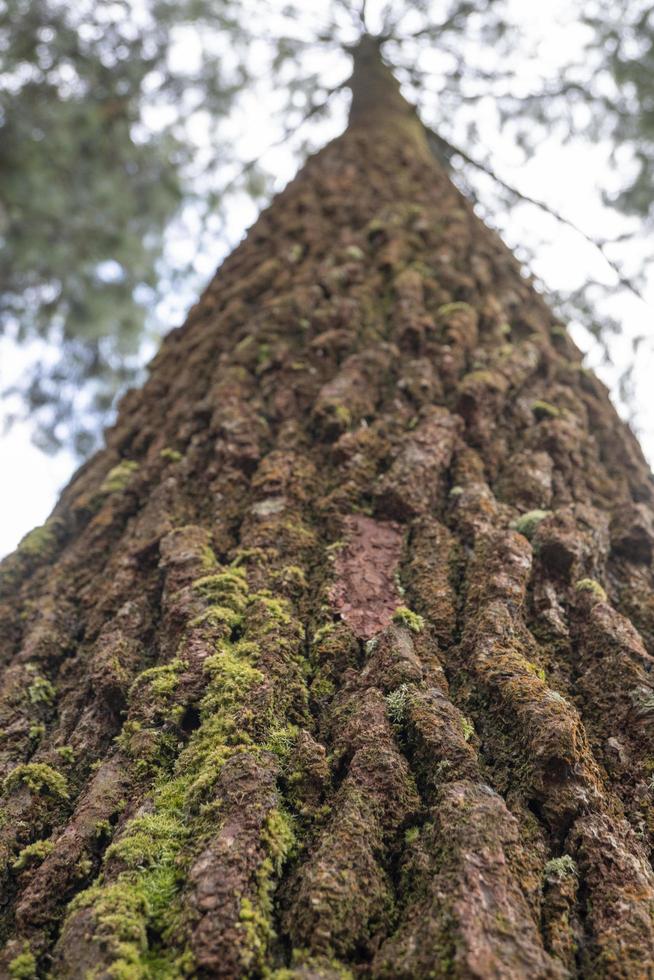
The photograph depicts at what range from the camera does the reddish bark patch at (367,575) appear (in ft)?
6.54

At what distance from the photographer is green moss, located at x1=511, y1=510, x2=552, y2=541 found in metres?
2.32

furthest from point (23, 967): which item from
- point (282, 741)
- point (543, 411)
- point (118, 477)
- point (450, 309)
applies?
point (450, 309)

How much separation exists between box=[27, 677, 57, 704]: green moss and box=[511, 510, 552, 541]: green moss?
157cm

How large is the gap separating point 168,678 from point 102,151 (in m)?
8.58

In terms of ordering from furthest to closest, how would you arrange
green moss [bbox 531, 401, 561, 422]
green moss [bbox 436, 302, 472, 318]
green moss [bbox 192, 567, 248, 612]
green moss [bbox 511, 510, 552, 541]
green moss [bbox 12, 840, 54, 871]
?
green moss [bbox 436, 302, 472, 318] < green moss [bbox 531, 401, 561, 422] < green moss [bbox 511, 510, 552, 541] < green moss [bbox 192, 567, 248, 612] < green moss [bbox 12, 840, 54, 871]

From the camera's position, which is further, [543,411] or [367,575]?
[543,411]

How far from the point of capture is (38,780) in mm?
1692

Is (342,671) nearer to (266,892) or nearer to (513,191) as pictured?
(266,892)

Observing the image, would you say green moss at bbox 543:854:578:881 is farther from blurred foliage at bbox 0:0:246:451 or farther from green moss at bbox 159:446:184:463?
blurred foliage at bbox 0:0:246:451

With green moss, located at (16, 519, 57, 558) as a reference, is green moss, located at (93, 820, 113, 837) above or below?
below

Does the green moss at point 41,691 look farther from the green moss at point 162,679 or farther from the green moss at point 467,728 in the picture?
the green moss at point 467,728

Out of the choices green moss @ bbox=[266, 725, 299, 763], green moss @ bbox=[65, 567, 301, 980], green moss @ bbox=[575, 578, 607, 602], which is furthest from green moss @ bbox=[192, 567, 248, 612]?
green moss @ bbox=[575, 578, 607, 602]

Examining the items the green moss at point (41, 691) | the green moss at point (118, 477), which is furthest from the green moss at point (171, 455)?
the green moss at point (41, 691)

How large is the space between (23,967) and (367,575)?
4.15 feet
